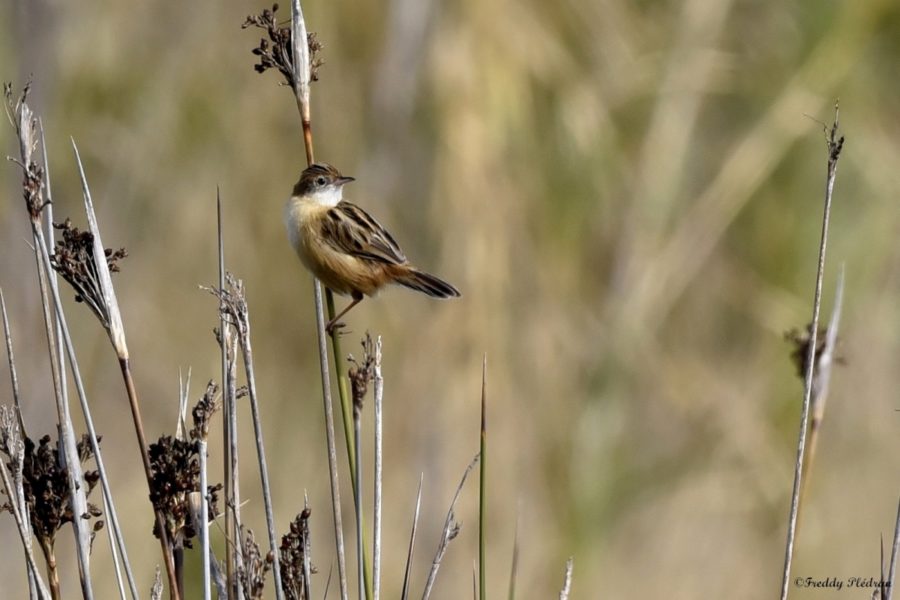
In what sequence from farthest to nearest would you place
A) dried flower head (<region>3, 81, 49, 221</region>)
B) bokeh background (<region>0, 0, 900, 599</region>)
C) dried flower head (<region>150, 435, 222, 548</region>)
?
bokeh background (<region>0, 0, 900, 599</region>) → dried flower head (<region>150, 435, 222, 548</region>) → dried flower head (<region>3, 81, 49, 221</region>)

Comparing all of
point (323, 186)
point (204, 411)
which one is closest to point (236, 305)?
point (204, 411)

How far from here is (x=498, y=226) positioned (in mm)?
5055

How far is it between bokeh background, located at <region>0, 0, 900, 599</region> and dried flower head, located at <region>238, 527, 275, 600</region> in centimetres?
324

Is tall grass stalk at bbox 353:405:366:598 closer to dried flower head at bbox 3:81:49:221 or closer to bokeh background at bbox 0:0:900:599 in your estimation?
dried flower head at bbox 3:81:49:221

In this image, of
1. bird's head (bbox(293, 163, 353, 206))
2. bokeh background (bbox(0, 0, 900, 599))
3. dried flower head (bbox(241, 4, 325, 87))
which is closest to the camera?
dried flower head (bbox(241, 4, 325, 87))

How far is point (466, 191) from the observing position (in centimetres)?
495

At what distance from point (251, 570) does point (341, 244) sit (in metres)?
1.20

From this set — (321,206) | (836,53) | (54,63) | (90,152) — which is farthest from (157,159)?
(836,53)

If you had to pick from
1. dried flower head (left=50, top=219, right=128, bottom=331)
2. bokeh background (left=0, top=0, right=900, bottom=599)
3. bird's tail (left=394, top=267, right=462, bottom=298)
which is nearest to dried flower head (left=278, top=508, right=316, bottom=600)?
dried flower head (left=50, top=219, right=128, bottom=331)

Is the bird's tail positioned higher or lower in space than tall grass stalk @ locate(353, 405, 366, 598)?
higher

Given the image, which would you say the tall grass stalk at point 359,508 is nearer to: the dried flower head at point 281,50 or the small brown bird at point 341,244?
the dried flower head at point 281,50

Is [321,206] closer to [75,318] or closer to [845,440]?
[75,318]

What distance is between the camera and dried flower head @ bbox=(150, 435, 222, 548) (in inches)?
69.4

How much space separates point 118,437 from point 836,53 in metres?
4.05
